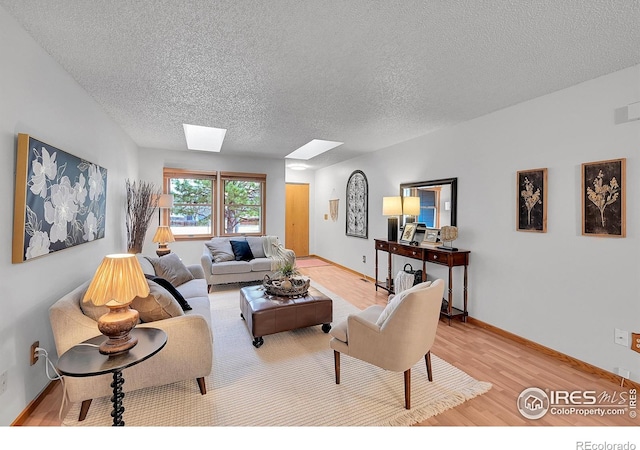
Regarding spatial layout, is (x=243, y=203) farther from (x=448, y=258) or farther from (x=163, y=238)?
(x=448, y=258)

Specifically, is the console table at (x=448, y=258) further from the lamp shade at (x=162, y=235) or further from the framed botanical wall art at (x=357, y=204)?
the lamp shade at (x=162, y=235)

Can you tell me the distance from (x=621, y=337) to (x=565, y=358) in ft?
1.63

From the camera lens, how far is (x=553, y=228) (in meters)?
2.75

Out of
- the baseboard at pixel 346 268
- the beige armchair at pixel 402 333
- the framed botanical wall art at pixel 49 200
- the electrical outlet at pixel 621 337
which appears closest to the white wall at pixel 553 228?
the electrical outlet at pixel 621 337

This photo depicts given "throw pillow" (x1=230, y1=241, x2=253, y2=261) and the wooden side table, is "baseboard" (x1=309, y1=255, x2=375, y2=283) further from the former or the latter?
the wooden side table

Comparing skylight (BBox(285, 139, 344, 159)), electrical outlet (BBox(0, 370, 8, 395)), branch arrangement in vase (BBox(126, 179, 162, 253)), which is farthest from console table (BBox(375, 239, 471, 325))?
branch arrangement in vase (BBox(126, 179, 162, 253))

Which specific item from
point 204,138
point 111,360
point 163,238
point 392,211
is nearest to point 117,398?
point 111,360

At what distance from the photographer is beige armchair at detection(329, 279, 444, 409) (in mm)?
1885

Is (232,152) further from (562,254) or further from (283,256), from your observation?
(562,254)

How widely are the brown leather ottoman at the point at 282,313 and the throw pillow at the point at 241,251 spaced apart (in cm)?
179

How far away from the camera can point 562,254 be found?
2684mm

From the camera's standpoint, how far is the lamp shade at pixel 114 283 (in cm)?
155

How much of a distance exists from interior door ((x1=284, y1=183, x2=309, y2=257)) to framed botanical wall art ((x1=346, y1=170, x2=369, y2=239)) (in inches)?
78.8

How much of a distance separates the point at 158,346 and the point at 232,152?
4.60 meters
